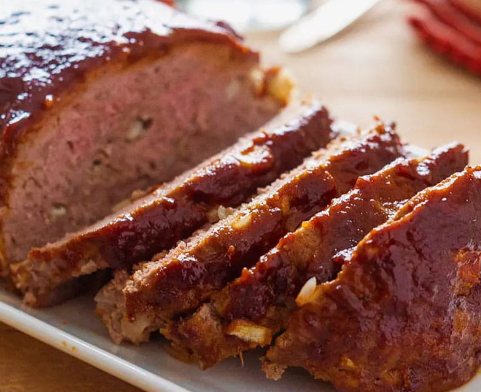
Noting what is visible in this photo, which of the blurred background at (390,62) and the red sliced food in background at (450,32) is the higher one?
the red sliced food in background at (450,32)

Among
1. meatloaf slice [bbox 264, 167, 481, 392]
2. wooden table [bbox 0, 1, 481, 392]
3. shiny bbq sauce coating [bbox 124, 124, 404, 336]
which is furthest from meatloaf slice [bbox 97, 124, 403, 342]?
wooden table [bbox 0, 1, 481, 392]

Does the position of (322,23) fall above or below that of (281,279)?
below

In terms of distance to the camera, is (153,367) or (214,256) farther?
(153,367)

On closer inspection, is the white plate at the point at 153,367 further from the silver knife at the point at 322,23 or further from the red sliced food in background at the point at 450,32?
the silver knife at the point at 322,23

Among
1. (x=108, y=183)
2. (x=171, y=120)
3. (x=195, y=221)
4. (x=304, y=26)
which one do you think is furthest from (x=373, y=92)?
(x=195, y=221)

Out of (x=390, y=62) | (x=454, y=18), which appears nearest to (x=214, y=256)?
(x=390, y=62)

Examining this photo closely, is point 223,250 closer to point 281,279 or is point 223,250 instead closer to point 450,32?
point 281,279

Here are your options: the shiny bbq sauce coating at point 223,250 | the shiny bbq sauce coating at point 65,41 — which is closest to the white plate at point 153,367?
the shiny bbq sauce coating at point 223,250
